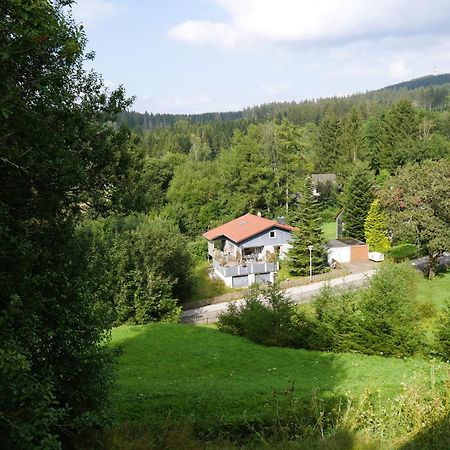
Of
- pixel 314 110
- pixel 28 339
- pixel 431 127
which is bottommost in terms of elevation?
pixel 28 339

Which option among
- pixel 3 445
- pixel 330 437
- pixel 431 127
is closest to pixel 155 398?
pixel 330 437

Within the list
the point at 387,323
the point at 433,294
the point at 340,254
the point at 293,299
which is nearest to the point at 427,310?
the point at 433,294

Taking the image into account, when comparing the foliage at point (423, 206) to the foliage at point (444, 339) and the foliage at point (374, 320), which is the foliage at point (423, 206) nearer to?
the foliage at point (374, 320)

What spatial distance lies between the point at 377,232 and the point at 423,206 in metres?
12.5

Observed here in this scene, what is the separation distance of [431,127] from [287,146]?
114 feet

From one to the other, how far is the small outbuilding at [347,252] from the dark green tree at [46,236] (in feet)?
114

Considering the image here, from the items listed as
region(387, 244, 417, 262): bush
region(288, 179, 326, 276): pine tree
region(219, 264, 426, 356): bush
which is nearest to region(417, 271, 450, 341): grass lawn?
region(219, 264, 426, 356): bush

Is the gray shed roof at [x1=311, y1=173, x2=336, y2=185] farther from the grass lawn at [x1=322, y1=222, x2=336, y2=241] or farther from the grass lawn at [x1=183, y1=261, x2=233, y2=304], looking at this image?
the grass lawn at [x1=183, y1=261, x2=233, y2=304]

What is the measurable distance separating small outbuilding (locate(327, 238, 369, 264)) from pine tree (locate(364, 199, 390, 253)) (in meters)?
1.56

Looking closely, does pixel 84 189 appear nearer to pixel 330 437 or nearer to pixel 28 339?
pixel 28 339

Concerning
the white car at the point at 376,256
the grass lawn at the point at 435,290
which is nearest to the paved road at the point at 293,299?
the grass lawn at the point at 435,290

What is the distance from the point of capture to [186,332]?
2223 cm

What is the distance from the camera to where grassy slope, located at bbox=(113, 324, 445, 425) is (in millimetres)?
11695

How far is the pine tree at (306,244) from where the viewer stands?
37344 mm
